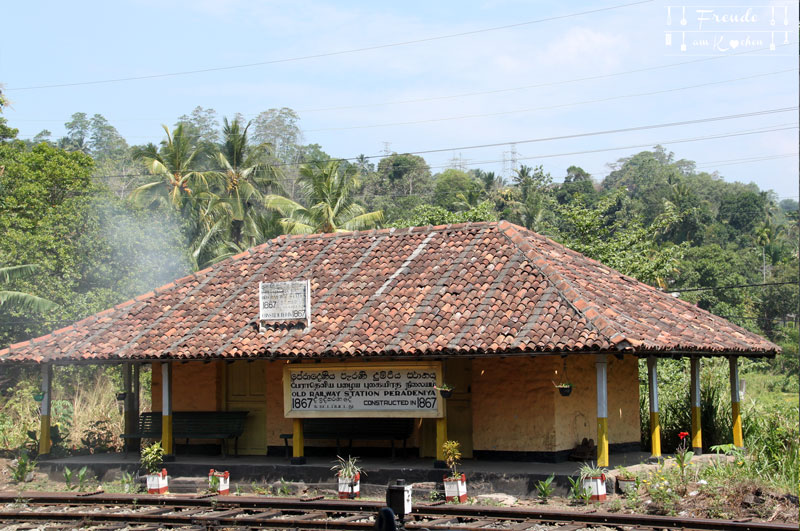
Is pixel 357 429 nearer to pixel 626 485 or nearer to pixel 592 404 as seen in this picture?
pixel 592 404

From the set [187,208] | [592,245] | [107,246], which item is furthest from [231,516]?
[187,208]

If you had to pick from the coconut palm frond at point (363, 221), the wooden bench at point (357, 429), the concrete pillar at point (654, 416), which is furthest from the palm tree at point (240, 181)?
the concrete pillar at point (654, 416)

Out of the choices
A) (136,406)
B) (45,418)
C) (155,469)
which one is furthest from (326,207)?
(155,469)

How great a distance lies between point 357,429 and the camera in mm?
17562

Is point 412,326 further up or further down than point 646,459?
further up

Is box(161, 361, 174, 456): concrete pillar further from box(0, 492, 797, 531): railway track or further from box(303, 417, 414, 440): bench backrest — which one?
box(0, 492, 797, 531): railway track

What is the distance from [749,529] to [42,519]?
998 centimetres

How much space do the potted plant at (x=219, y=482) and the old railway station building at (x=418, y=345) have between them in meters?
1.61

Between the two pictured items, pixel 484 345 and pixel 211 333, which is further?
pixel 211 333

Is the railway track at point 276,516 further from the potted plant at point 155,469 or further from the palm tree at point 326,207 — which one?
the palm tree at point 326,207

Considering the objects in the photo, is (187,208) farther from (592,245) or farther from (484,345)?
(484,345)

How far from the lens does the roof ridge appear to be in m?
14.0

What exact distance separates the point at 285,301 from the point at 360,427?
290cm

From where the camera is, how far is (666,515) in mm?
12383
